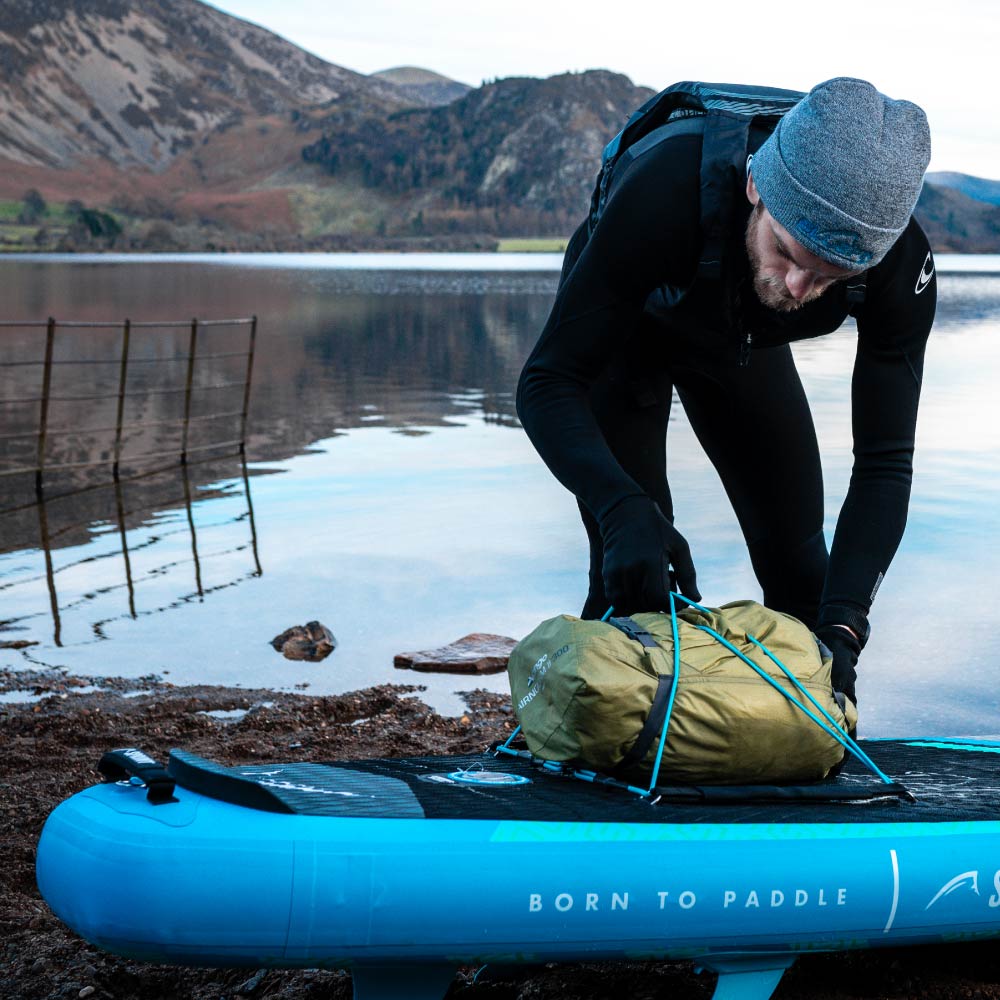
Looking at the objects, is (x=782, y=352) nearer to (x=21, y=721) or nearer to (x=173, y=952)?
(x=173, y=952)

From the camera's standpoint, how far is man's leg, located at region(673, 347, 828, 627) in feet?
Result: 11.1

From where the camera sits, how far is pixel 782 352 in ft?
11.4

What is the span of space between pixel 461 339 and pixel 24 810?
29.0 meters

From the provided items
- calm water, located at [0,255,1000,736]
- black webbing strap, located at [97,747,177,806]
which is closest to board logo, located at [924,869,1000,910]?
black webbing strap, located at [97,747,177,806]

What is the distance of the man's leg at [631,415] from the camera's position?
3.35 metres

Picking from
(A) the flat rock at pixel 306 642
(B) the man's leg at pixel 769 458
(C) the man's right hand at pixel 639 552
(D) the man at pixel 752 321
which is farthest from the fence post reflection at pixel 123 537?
(C) the man's right hand at pixel 639 552

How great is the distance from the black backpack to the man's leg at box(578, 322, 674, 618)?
1.26 ft

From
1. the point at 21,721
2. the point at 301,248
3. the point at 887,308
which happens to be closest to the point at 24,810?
the point at 21,721

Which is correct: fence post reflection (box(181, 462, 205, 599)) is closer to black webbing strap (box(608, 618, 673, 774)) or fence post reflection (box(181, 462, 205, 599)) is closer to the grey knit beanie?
black webbing strap (box(608, 618, 673, 774))

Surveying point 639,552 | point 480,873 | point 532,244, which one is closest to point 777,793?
point 639,552

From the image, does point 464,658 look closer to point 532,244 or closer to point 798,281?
point 798,281

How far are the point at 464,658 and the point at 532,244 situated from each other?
158 metres

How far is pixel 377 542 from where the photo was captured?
8.82m

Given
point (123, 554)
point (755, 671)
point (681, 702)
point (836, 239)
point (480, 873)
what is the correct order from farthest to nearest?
point (123, 554) < point (755, 671) < point (681, 702) < point (836, 239) < point (480, 873)
